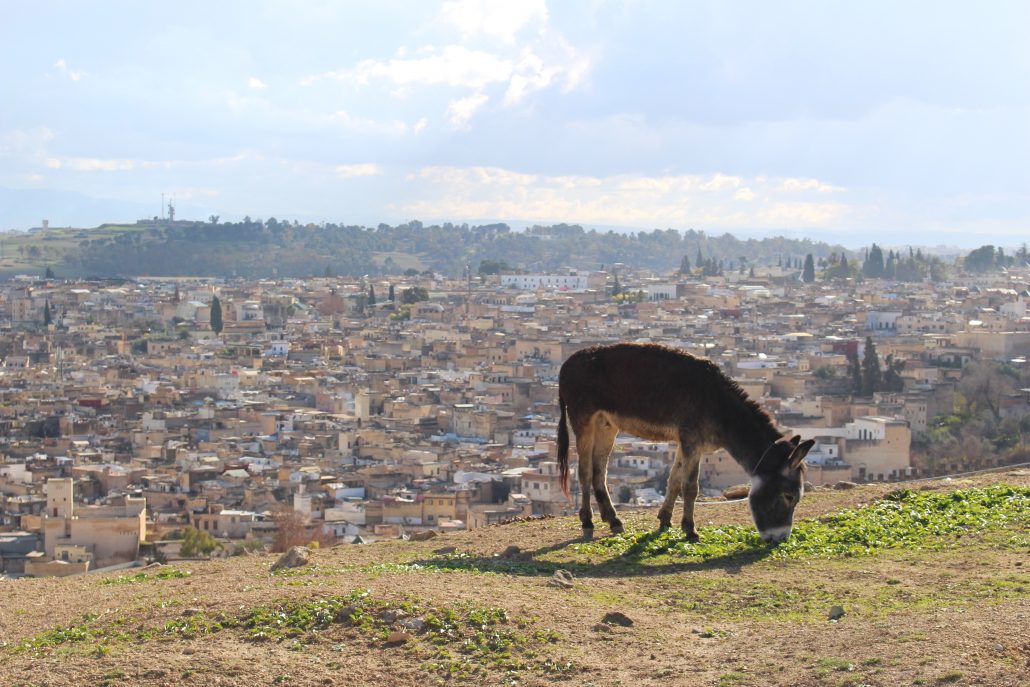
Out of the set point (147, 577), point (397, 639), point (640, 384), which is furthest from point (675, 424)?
point (397, 639)

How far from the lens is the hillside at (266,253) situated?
522ft

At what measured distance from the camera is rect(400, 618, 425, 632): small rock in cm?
798

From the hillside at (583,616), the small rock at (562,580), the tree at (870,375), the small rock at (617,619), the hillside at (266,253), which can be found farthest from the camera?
the hillside at (266,253)

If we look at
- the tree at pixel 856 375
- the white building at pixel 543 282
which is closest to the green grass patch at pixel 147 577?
the tree at pixel 856 375

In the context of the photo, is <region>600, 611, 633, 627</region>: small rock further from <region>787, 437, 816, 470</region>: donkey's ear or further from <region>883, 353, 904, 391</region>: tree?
<region>883, 353, 904, 391</region>: tree

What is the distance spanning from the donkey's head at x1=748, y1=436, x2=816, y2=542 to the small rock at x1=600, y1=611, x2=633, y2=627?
244cm

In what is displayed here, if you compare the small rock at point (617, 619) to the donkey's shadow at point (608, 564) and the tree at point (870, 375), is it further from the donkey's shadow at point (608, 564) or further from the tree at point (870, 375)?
the tree at point (870, 375)

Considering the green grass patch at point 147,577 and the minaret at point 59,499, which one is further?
the minaret at point 59,499

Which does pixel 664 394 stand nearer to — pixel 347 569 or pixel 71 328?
pixel 347 569

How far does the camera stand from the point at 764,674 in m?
7.26

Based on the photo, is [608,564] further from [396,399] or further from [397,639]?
[396,399]

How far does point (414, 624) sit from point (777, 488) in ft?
10.8

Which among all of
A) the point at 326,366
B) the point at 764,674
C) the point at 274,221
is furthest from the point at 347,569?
the point at 274,221

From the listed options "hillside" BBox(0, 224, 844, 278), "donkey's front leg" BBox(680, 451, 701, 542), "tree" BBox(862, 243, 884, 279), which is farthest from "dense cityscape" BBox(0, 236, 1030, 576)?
"hillside" BBox(0, 224, 844, 278)
